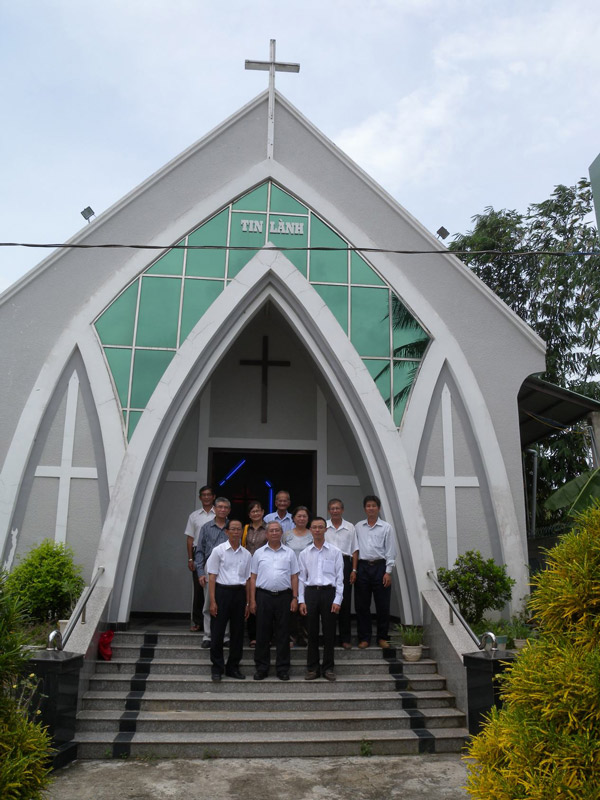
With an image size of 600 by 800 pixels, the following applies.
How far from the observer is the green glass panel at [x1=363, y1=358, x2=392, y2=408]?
9656 mm

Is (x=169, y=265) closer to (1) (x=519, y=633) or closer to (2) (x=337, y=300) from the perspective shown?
(2) (x=337, y=300)

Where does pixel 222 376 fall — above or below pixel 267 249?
below

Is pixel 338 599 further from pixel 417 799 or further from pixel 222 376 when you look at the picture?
pixel 222 376

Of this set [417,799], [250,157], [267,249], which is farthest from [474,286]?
[417,799]

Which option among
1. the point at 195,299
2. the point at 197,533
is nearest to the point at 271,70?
the point at 195,299

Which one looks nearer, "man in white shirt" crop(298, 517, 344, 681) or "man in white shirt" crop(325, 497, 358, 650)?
"man in white shirt" crop(298, 517, 344, 681)

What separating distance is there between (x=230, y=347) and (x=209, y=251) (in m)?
1.42

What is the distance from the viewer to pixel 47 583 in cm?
780

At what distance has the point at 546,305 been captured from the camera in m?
20.9

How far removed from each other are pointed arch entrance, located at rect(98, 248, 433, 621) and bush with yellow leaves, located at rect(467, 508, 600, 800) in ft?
17.9

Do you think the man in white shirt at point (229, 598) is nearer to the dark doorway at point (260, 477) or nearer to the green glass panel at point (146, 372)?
the green glass panel at point (146, 372)

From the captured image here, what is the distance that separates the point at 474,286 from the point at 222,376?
4.34 meters

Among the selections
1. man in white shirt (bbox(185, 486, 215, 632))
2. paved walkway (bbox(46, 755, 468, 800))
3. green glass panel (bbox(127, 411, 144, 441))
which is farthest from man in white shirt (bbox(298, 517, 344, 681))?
green glass panel (bbox(127, 411, 144, 441))

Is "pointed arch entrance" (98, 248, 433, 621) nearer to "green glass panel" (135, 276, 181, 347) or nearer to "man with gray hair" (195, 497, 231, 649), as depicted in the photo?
"green glass panel" (135, 276, 181, 347)
